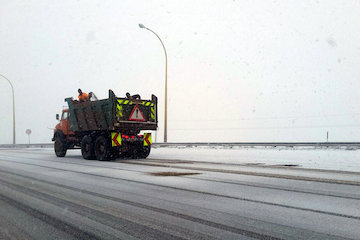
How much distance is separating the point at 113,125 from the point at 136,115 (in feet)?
3.98

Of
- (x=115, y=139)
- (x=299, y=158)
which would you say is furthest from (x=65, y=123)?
(x=299, y=158)

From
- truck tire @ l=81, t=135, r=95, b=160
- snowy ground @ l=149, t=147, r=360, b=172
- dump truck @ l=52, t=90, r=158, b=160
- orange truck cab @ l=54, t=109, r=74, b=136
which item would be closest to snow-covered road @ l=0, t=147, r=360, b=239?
snowy ground @ l=149, t=147, r=360, b=172

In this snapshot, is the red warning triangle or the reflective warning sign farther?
the red warning triangle

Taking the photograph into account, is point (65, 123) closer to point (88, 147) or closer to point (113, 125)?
point (88, 147)

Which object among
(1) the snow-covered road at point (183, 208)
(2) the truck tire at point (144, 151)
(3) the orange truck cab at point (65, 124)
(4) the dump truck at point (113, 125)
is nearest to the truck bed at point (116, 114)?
(4) the dump truck at point (113, 125)

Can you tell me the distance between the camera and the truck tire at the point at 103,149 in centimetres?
1506

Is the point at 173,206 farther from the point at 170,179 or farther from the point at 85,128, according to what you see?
the point at 85,128

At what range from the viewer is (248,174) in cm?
920

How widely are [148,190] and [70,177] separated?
300cm

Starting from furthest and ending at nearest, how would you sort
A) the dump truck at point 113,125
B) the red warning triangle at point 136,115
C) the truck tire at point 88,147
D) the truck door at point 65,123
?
the truck door at point 65,123, the truck tire at point 88,147, the red warning triangle at point 136,115, the dump truck at point 113,125

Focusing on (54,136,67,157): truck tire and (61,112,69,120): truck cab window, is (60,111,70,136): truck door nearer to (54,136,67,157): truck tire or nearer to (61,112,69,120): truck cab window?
(61,112,69,120): truck cab window

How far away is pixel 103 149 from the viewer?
15.4 metres

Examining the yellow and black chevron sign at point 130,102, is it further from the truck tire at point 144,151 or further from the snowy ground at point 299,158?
the snowy ground at point 299,158

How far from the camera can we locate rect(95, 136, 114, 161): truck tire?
15.1 meters
